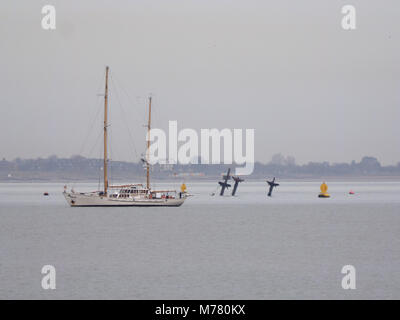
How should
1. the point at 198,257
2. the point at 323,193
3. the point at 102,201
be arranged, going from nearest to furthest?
the point at 198,257
the point at 102,201
the point at 323,193

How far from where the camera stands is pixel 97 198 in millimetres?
103062

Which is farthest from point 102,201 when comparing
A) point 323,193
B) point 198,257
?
point 323,193

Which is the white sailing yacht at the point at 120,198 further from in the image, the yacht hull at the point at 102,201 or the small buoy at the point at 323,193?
the small buoy at the point at 323,193

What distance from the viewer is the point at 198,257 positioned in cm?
5125

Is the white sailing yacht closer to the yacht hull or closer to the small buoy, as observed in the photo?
the yacht hull

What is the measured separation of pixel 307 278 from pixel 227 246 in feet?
57.7

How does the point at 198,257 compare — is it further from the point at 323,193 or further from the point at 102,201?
the point at 323,193

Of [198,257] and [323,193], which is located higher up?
[323,193]

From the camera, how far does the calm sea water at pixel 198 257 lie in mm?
37312

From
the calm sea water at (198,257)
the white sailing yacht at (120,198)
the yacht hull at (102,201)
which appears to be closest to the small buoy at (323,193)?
the white sailing yacht at (120,198)

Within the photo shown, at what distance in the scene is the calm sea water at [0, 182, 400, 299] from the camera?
3731 centimetres

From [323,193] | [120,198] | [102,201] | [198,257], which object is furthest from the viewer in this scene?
[323,193]

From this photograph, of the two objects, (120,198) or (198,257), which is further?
(120,198)
